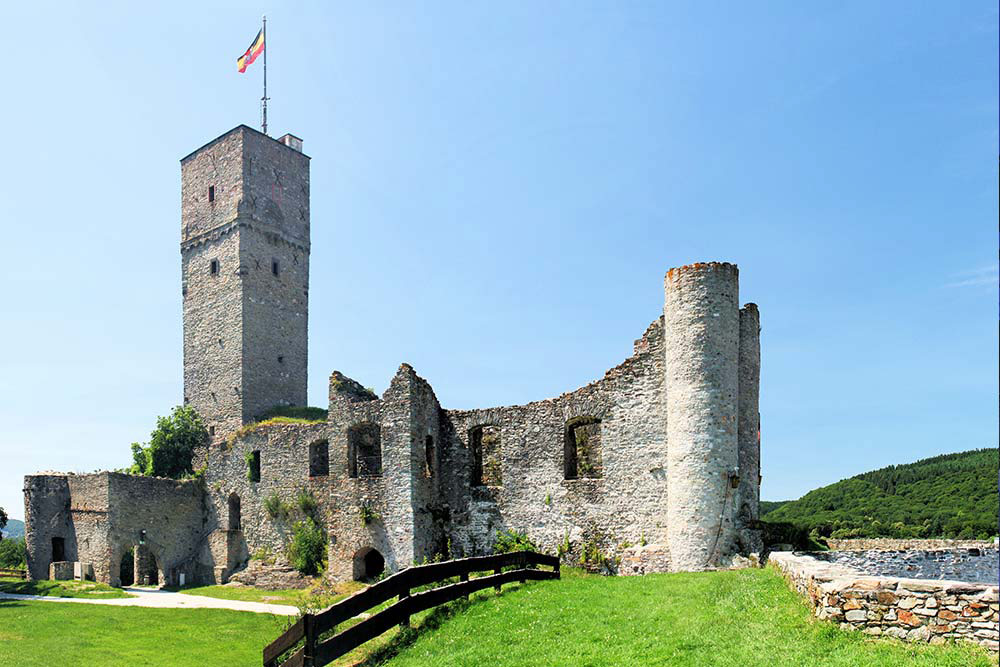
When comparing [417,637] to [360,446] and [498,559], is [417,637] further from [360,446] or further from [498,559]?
[360,446]

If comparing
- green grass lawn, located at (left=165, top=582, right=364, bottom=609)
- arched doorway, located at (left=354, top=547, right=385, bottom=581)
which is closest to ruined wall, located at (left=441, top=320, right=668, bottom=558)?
arched doorway, located at (left=354, top=547, right=385, bottom=581)

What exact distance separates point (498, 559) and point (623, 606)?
3052 millimetres

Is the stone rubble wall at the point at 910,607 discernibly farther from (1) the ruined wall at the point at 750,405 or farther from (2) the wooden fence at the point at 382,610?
(1) the ruined wall at the point at 750,405

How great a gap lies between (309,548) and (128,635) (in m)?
10.8

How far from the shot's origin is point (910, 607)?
8906mm

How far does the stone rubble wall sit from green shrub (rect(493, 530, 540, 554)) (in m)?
14.4

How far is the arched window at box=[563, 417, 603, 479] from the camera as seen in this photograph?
24.0 metres

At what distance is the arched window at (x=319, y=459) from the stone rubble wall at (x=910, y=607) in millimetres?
23538

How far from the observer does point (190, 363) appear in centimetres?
4284

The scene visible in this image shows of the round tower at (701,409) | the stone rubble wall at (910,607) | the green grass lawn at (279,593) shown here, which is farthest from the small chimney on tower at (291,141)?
the stone rubble wall at (910,607)

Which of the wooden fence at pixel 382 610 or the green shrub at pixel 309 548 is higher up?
the wooden fence at pixel 382 610

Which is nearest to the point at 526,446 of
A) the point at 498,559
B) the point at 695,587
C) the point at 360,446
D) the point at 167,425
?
the point at 360,446

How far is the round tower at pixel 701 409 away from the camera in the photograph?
66.2 feet

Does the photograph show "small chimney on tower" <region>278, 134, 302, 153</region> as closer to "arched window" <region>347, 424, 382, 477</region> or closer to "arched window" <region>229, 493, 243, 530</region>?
"arched window" <region>229, 493, 243, 530</region>
